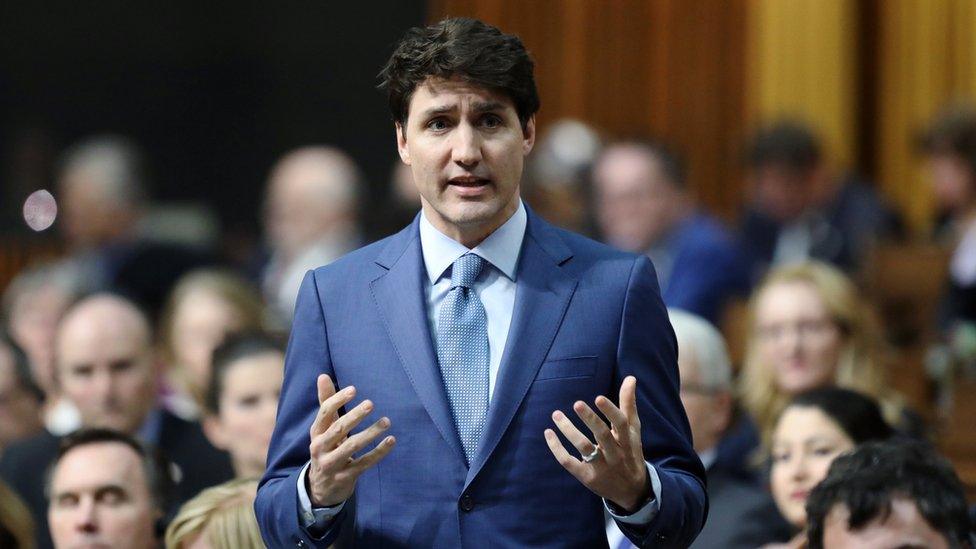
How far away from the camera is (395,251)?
2801 millimetres

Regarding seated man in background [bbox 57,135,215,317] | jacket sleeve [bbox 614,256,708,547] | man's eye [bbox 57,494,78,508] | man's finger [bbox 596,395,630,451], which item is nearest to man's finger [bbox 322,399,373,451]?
man's finger [bbox 596,395,630,451]

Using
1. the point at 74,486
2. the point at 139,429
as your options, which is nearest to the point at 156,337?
the point at 139,429

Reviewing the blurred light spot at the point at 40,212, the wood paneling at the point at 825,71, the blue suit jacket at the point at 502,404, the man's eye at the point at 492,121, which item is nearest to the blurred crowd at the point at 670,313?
the blurred light spot at the point at 40,212

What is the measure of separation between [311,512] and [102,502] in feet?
4.84

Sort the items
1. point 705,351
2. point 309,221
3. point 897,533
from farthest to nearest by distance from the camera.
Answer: point 309,221 → point 705,351 → point 897,533

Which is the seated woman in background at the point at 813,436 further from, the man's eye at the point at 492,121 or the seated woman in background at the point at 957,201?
the seated woman in background at the point at 957,201

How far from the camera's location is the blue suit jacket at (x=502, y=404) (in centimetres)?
262

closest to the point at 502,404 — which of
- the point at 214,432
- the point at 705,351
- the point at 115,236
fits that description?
the point at 705,351

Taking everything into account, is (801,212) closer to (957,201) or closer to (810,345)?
(957,201)

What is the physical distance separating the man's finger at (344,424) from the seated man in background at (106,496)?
1.53 m

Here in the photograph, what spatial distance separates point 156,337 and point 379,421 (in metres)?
4.29

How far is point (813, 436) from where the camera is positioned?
4031 millimetres

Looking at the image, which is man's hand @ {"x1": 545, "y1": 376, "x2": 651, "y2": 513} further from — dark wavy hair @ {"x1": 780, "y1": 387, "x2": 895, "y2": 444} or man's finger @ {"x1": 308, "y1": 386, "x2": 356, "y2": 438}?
dark wavy hair @ {"x1": 780, "y1": 387, "x2": 895, "y2": 444}

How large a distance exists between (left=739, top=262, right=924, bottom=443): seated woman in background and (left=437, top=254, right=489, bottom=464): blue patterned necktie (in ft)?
8.02
